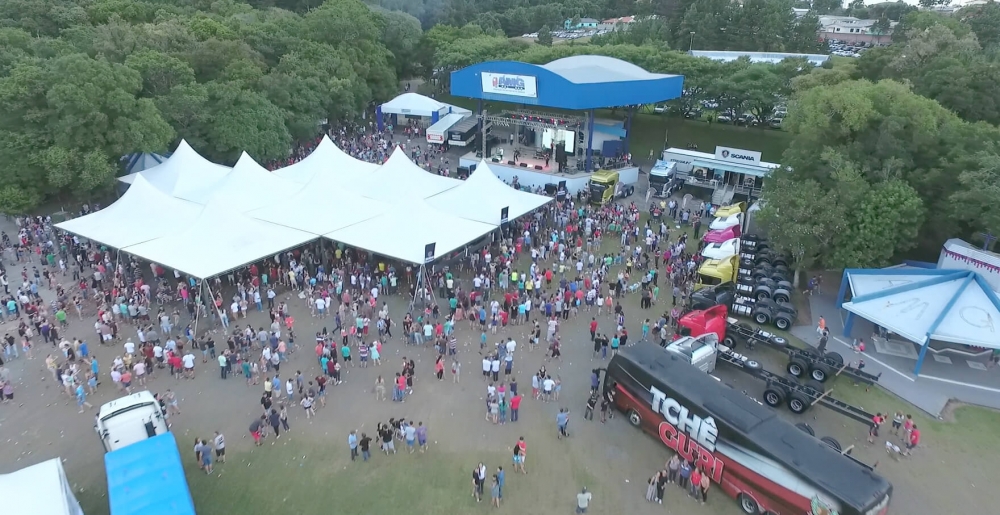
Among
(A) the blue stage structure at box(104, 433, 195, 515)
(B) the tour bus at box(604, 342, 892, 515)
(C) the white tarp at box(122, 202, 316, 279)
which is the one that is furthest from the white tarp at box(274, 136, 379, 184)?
(B) the tour bus at box(604, 342, 892, 515)

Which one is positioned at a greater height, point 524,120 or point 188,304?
point 524,120

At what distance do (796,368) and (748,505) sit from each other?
5.26 meters

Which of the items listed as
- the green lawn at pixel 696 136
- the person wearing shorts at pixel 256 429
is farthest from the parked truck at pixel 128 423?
the green lawn at pixel 696 136

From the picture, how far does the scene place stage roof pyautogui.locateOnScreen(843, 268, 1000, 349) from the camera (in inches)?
538

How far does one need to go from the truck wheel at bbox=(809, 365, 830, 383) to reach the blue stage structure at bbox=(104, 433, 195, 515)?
1331 centimetres

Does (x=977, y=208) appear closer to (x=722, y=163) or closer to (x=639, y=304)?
(x=639, y=304)

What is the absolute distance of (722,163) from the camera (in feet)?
90.2

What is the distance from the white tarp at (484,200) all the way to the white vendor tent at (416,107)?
59.0 ft

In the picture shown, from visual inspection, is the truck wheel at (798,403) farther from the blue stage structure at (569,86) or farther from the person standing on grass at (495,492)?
the blue stage structure at (569,86)

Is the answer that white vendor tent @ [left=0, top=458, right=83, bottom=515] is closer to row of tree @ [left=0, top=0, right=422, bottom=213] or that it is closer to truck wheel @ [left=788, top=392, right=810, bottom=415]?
truck wheel @ [left=788, top=392, right=810, bottom=415]

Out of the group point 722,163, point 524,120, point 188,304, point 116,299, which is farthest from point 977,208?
point 116,299

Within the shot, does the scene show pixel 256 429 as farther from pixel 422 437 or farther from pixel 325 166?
pixel 325 166

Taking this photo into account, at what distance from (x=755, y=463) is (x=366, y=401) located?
808cm

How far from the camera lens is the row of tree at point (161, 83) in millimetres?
22156
